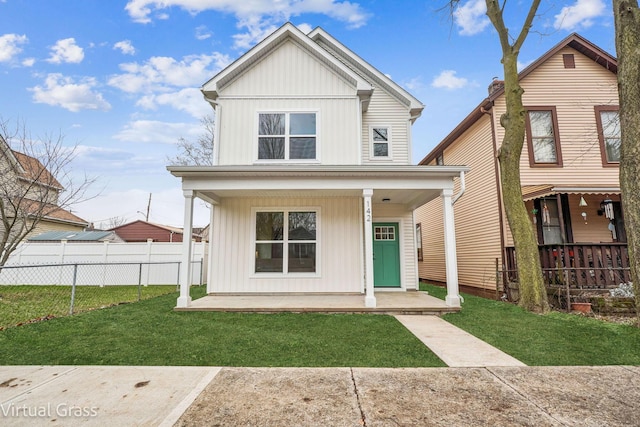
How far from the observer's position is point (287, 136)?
28.3 feet

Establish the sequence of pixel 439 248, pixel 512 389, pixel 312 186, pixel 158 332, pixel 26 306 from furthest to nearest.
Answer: pixel 439 248
pixel 26 306
pixel 312 186
pixel 158 332
pixel 512 389

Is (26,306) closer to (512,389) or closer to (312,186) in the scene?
(312,186)

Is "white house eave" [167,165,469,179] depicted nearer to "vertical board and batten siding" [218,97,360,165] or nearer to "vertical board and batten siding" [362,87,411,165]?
"vertical board and batten siding" [218,97,360,165]

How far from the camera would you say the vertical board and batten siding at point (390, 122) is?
9.66 m

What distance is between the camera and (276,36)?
A: 8.77 meters

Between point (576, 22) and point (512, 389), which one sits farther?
point (576, 22)

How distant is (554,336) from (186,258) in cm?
672

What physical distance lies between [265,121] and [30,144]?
717 centimetres

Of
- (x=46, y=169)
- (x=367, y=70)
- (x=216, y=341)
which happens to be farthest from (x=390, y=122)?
(x=46, y=169)

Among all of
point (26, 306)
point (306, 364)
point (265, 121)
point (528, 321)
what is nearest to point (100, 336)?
point (306, 364)

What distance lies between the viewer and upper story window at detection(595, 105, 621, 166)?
363 inches

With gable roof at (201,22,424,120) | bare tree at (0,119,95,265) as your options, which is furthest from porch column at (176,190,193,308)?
bare tree at (0,119,95,265)

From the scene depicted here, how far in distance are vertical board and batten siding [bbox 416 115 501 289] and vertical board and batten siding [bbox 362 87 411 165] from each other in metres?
2.66

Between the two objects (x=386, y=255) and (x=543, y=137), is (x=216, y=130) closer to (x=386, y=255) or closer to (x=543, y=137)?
(x=386, y=255)
